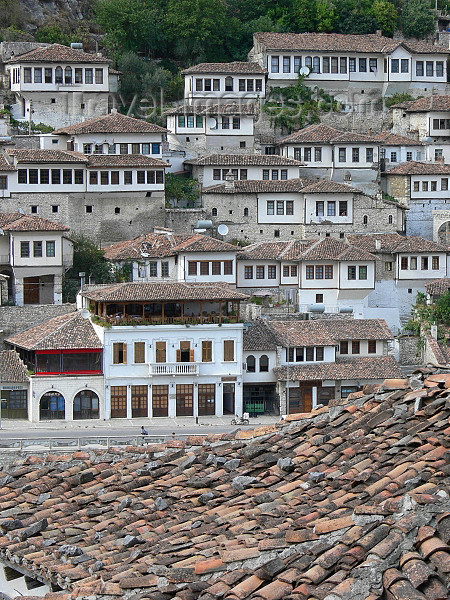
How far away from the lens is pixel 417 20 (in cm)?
9600

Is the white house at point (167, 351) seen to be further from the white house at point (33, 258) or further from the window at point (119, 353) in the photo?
the white house at point (33, 258)

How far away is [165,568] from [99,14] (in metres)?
77.5

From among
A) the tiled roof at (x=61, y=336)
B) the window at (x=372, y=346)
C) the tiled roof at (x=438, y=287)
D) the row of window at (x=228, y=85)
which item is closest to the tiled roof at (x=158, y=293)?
the tiled roof at (x=61, y=336)

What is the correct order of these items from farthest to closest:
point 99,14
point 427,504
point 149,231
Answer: point 99,14, point 149,231, point 427,504

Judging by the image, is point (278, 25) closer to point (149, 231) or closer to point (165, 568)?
point (149, 231)

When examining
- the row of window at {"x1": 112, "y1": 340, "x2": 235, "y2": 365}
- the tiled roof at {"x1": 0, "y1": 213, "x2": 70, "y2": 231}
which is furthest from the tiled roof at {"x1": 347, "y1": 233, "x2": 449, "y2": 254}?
the tiled roof at {"x1": 0, "y1": 213, "x2": 70, "y2": 231}

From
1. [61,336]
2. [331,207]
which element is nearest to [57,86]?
[331,207]

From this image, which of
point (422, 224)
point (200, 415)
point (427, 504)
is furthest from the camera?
point (422, 224)

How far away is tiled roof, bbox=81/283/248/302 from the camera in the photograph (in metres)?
58.8

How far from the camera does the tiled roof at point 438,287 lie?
68125 millimetres

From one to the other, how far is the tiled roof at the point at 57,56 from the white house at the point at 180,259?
16.4 metres

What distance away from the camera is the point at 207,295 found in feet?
195

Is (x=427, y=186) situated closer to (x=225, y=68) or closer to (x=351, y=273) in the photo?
(x=351, y=273)

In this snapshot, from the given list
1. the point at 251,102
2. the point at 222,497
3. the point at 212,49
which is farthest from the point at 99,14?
the point at 222,497
